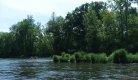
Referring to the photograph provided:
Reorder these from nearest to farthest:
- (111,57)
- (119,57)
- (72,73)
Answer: (72,73)
(119,57)
(111,57)

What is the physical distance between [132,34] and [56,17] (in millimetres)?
38466

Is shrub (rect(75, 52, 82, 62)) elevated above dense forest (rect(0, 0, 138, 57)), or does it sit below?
below

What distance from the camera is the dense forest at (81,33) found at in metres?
45.2

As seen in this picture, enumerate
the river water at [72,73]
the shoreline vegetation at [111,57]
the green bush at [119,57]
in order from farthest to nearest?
the shoreline vegetation at [111,57], the green bush at [119,57], the river water at [72,73]

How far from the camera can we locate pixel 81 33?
2717 inches

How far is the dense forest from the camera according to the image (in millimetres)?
45188

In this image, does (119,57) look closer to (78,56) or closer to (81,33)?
(78,56)

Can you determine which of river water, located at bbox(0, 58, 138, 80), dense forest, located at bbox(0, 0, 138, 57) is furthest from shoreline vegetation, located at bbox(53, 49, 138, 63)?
dense forest, located at bbox(0, 0, 138, 57)

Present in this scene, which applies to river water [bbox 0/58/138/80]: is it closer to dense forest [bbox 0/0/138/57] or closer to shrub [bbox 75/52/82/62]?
shrub [bbox 75/52/82/62]

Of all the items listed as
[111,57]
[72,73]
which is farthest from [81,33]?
[72,73]

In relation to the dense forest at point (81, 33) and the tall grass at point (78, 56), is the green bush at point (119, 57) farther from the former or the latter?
the dense forest at point (81, 33)

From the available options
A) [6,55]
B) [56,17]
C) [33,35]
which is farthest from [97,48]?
[6,55]

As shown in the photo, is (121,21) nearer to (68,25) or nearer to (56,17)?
(68,25)

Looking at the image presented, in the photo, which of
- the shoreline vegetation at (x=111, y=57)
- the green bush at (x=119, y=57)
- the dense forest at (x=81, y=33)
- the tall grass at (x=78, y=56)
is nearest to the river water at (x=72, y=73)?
the green bush at (x=119, y=57)
